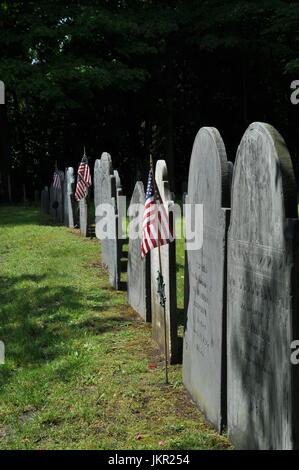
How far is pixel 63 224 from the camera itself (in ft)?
60.4

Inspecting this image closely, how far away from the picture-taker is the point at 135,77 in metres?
27.9

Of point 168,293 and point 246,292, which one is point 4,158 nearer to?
point 168,293

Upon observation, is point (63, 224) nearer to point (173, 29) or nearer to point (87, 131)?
point (173, 29)

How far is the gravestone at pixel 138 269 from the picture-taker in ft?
24.2

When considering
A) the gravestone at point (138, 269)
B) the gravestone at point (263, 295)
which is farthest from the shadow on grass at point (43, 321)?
the gravestone at point (263, 295)

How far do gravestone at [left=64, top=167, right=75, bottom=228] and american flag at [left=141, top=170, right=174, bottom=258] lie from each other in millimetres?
10932

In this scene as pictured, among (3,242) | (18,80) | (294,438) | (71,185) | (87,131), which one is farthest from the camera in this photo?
(87,131)

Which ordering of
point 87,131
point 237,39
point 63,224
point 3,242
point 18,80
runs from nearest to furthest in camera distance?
point 3,242, point 63,224, point 18,80, point 237,39, point 87,131

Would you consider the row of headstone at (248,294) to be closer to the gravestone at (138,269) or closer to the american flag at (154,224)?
the american flag at (154,224)

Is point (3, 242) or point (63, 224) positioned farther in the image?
point (63, 224)

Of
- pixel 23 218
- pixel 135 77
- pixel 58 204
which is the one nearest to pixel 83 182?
pixel 58 204

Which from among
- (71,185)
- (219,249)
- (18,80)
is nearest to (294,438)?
(219,249)
